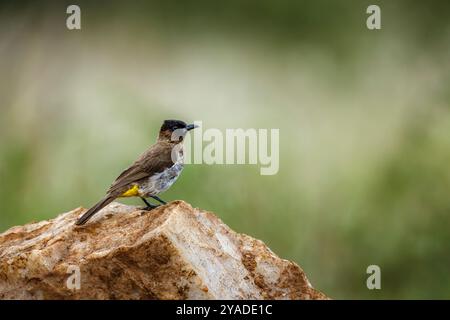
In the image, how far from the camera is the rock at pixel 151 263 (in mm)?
5387

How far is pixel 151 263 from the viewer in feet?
17.8

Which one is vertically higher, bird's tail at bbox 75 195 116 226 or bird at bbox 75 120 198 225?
bird at bbox 75 120 198 225

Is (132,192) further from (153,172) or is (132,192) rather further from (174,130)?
(174,130)

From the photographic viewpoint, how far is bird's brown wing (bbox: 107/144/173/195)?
6.42 m

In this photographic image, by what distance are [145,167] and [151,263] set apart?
1.45m

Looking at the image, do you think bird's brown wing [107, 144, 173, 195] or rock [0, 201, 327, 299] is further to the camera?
bird's brown wing [107, 144, 173, 195]

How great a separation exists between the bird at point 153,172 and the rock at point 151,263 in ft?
1.00

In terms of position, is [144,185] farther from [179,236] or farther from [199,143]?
[199,143]

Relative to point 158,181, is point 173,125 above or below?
above
